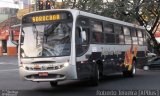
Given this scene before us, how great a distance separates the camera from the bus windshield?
52.6 ft

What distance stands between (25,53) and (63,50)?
1.55m

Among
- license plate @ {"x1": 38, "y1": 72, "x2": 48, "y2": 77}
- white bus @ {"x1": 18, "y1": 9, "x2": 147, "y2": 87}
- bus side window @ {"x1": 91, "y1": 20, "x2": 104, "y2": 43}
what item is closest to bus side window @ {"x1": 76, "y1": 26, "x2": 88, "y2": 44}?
white bus @ {"x1": 18, "y1": 9, "x2": 147, "y2": 87}

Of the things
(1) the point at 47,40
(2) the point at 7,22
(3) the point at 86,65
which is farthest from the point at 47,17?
(2) the point at 7,22

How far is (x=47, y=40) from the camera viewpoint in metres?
16.1

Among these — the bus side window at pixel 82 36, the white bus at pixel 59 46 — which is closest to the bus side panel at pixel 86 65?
the white bus at pixel 59 46

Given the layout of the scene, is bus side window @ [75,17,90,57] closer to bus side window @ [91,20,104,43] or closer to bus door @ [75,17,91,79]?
bus door @ [75,17,91,79]

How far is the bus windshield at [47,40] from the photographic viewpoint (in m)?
16.0

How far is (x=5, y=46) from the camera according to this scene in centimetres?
7444

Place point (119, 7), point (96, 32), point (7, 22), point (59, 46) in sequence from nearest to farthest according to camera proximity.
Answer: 1. point (59, 46)
2. point (96, 32)
3. point (119, 7)
4. point (7, 22)

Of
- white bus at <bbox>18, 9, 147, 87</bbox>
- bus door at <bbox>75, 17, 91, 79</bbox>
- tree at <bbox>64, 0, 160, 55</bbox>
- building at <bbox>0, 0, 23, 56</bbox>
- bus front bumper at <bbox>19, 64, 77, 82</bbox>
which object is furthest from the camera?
building at <bbox>0, 0, 23, 56</bbox>

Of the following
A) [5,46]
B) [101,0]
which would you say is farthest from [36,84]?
[5,46]

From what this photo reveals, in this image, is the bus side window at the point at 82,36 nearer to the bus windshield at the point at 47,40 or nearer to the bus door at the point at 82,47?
the bus door at the point at 82,47

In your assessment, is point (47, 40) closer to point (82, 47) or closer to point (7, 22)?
point (82, 47)

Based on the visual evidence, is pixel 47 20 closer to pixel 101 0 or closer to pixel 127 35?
pixel 127 35
